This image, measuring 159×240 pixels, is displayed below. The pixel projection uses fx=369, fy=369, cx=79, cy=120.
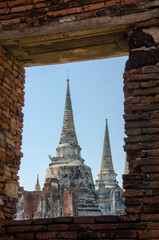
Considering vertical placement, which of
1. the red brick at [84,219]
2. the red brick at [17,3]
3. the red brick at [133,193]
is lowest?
the red brick at [84,219]

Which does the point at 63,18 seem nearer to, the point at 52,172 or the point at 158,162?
the point at 158,162

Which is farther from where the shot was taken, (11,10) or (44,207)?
(44,207)

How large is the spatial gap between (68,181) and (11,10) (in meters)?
18.8

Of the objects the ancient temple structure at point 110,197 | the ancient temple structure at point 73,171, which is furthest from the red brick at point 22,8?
the ancient temple structure at point 110,197

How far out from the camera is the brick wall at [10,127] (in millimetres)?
4974

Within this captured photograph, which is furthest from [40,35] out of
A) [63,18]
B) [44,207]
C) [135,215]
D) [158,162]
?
[44,207]

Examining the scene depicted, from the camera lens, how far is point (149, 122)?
423 centimetres

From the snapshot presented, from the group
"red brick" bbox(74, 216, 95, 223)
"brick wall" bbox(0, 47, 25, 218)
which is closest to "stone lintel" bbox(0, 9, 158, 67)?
"brick wall" bbox(0, 47, 25, 218)

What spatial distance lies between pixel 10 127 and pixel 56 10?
173cm

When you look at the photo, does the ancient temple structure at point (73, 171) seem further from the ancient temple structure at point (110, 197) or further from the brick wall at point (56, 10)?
the brick wall at point (56, 10)

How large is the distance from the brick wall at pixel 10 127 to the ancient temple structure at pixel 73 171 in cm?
1640

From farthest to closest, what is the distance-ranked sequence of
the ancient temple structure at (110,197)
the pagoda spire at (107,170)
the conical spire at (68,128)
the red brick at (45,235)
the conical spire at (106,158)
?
the conical spire at (106,158), the pagoda spire at (107,170), the conical spire at (68,128), the ancient temple structure at (110,197), the red brick at (45,235)

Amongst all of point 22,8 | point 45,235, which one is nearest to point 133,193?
point 45,235

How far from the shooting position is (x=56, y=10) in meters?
4.82
